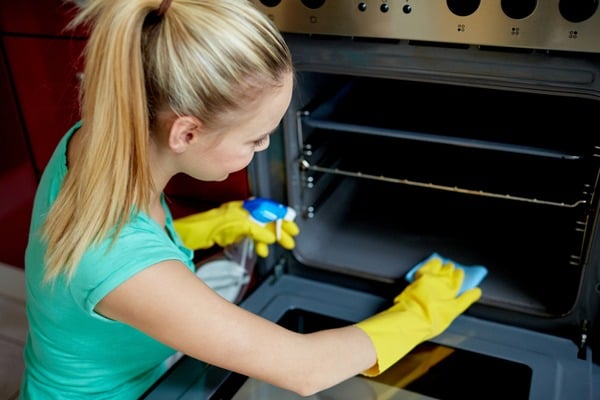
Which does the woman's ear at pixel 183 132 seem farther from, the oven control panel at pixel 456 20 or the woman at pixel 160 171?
the oven control panel at pixel 456 20

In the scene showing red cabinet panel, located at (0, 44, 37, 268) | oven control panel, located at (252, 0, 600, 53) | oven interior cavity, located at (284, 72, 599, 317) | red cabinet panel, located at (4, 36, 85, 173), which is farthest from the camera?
red cabinet panel, located at (0, 44, 37, 268)

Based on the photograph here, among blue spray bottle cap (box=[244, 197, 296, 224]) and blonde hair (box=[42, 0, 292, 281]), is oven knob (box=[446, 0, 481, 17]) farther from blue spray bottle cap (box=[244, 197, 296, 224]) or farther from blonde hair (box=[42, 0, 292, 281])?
blue spray bottle cap (box=[244, 197, 296, 224])

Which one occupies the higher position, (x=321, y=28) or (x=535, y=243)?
(x=321, y=28)

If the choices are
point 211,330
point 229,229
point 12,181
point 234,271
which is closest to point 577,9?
point 211,330

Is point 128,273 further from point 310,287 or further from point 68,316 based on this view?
point 310,287

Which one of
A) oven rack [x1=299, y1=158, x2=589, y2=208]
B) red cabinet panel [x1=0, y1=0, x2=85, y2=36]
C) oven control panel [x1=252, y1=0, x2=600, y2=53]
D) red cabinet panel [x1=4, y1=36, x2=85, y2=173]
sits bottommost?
oven rack [x1=299, y1=158, x2=589, y2=208]

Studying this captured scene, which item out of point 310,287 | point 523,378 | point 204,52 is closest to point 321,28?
point 204,52

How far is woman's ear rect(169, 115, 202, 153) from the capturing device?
785mm

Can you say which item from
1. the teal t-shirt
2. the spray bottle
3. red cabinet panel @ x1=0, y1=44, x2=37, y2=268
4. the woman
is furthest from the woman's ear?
red cabinet panel @ x1=0, y1=44, x2=37, y2=268

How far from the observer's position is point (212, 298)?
0.82m

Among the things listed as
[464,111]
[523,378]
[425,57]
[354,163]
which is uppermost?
[425,57]

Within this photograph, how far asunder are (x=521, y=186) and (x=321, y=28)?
0.51m

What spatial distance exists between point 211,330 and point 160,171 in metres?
0.25

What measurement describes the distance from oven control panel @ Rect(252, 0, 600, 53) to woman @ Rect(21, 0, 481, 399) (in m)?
0.18
